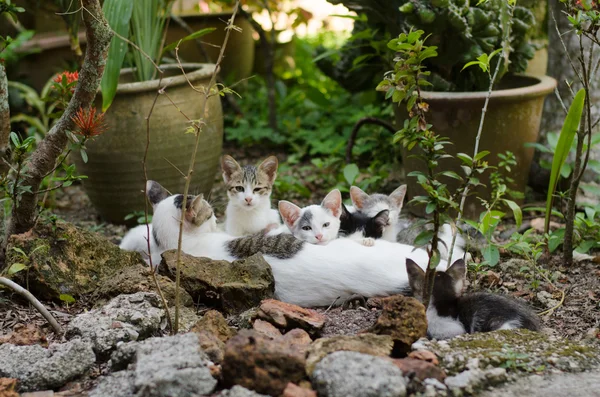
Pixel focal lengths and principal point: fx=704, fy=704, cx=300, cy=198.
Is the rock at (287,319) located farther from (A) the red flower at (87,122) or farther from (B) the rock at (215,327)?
(A) the red flower at (87,122)

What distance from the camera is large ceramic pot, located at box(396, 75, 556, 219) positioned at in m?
4.60

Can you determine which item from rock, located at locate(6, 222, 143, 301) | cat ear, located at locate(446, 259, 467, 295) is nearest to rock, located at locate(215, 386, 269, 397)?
cat ear, located at locate(446, 259, 467, 295)

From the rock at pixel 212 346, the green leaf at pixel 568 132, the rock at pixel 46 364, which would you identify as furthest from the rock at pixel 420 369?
the green leaf at pixel 568 132

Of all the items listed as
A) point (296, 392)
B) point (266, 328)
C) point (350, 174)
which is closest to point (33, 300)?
point (266, 328)

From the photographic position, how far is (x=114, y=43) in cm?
438

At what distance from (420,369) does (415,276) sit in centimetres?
75

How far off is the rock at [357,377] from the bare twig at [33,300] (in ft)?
4.12

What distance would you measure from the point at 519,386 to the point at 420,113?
1125mm

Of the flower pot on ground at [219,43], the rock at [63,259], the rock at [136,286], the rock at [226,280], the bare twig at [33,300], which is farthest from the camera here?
the flower pot on ground at [219,43]

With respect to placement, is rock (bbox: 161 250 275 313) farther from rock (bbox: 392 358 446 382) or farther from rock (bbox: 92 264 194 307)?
rock (bbox: 392 358 446 382)

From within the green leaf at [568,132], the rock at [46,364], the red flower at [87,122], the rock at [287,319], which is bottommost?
the rock at [46,364]

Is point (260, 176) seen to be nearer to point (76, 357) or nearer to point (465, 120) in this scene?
point (465, 120)

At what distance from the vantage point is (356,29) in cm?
596

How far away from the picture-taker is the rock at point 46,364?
2602 millimetres
